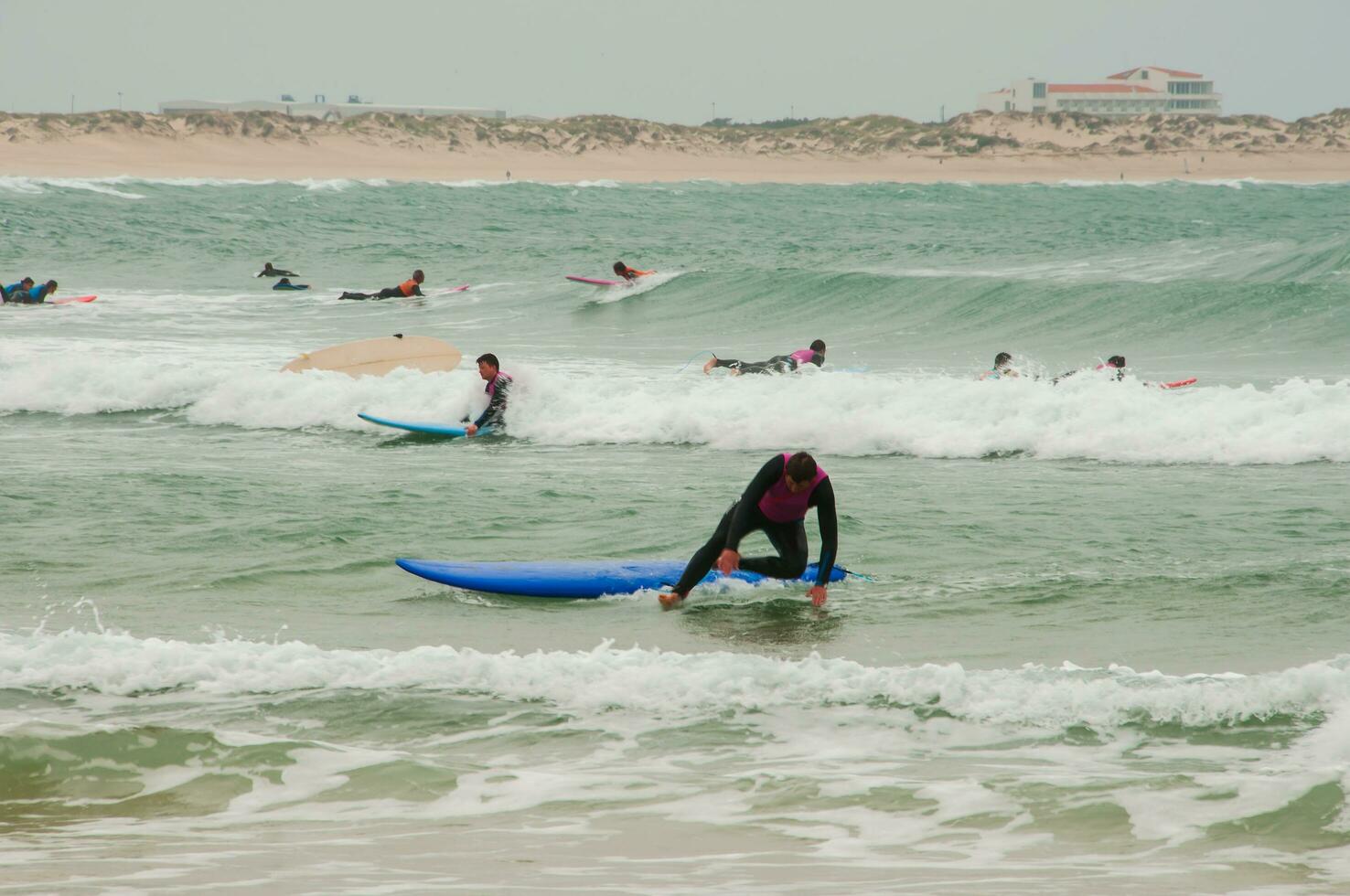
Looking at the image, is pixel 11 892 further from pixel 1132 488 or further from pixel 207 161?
pixel 207 161

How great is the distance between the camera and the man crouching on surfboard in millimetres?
7523

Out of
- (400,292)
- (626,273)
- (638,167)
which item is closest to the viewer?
(626,273)

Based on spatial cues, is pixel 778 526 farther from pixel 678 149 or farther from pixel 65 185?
pixel 678 149

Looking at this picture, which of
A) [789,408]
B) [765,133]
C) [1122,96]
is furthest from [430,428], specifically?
[1122,96]

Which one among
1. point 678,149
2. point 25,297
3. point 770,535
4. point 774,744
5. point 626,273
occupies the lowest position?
point 774,744

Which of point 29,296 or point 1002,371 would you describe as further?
point 29,296

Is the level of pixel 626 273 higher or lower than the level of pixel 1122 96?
lower

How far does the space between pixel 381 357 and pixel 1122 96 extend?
12654 centimetres

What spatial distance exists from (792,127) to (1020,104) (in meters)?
34.7

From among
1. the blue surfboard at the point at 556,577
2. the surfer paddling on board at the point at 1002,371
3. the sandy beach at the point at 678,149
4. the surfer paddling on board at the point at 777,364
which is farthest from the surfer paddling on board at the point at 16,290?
the sandy beach at the point at 678,149

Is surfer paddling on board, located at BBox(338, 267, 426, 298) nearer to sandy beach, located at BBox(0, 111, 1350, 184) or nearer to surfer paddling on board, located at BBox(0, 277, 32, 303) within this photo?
surfer paddling on board, located at BBox(0, 277, 32, 303)

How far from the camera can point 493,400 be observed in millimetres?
13914

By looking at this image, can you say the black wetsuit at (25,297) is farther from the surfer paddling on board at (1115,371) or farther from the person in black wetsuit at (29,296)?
the surfer paddling on board at (1115,371)

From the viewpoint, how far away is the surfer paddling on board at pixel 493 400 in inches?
535
